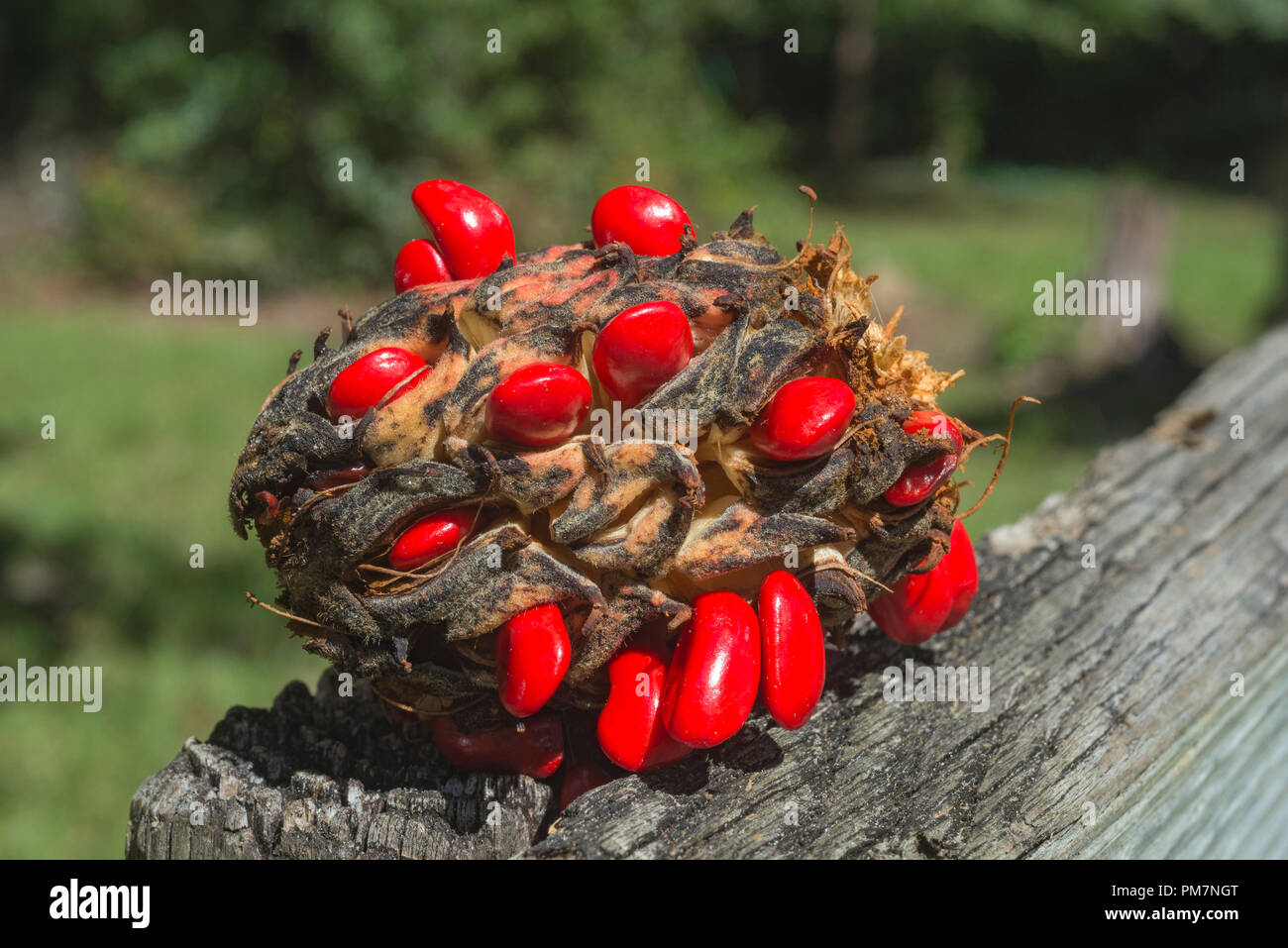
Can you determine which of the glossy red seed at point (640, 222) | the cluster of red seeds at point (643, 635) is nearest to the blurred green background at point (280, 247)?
the cluster of red seeds at point (643, 635)

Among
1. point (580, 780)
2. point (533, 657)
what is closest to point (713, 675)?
point (533, 657)

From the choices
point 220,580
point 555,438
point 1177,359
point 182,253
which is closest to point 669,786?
point 555,438

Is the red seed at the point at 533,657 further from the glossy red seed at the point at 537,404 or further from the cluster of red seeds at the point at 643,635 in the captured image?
the glossy red seed at the point at 537,404

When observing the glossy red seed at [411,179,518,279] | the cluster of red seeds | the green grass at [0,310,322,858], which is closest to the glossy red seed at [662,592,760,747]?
the cluster of red seeds

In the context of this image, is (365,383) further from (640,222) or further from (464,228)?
(640,222)

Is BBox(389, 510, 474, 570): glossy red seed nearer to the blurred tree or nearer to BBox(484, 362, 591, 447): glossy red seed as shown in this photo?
BBox(484, 362, 591, 447): glossy red seed
